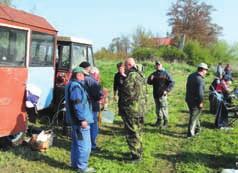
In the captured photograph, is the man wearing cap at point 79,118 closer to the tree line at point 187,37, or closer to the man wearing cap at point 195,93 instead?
the man wearing cap at point 195,93

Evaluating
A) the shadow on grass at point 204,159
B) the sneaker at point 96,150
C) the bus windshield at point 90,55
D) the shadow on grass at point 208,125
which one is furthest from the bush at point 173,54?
the sneaker at point 96,150

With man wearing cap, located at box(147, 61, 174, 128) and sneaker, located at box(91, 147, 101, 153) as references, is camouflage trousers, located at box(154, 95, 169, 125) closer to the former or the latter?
man wearing cap, located at box(147, 61, 174, 128)

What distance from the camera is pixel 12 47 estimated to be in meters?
7.96

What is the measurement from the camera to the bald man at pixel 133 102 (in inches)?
305

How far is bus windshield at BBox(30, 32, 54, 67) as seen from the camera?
29.1 feet

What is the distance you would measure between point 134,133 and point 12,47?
2.79 meters

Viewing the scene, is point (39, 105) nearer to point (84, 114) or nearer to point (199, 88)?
point (84, 114)

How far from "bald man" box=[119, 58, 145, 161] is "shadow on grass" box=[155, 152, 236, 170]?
931 mm

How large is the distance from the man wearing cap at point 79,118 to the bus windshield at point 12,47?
1400 mm

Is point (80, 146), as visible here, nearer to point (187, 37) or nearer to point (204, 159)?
point (204, 159)

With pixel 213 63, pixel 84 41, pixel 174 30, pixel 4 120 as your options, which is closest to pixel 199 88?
pixel 84 41

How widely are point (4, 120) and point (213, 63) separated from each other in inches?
1833

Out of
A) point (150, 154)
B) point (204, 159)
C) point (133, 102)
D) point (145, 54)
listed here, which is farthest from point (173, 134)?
point (145, 54)

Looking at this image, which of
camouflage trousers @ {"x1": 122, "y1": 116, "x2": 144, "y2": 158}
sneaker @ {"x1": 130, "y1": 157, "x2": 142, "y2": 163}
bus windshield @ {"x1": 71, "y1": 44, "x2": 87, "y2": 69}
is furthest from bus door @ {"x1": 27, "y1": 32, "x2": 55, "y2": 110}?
sneaker @ {"x1": 130, "y1": 157, "x2": 142, "y2": 163}
